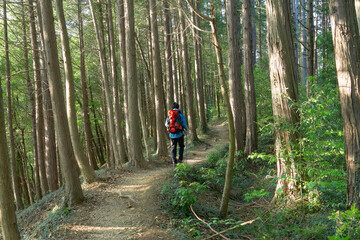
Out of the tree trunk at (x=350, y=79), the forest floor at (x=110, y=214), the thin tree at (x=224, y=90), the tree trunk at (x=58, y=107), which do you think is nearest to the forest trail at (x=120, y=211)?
the forest floor at (x=110, y=214)

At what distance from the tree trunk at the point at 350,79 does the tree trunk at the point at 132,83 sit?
6.80m

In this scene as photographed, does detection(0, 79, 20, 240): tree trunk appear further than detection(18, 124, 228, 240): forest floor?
No

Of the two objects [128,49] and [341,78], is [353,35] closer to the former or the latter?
[341,78]

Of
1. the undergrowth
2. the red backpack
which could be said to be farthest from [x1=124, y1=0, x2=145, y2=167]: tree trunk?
the undergrowth

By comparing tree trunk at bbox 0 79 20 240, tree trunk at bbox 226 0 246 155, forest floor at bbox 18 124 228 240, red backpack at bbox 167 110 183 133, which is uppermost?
tree trunk at bbox 226 0 246 155

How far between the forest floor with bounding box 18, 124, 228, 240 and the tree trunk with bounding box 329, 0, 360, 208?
11.1 ft

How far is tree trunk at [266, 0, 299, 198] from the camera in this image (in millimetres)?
5473

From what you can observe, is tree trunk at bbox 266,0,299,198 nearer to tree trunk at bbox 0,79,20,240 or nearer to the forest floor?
the forest floor

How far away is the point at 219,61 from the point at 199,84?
12993 millimetres

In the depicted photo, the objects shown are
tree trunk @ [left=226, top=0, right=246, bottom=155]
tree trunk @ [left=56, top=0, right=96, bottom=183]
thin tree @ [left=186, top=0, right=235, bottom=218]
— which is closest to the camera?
thin tree @ [left=186, top=0, right=235, bottom=218]

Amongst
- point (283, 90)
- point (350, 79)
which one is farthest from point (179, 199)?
point (350, 79)

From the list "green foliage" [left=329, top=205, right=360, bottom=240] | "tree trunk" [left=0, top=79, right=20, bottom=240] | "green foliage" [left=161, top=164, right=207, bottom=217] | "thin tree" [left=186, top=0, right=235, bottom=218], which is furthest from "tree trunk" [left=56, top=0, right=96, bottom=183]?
"green foliage" [left=329, top=205, right=360, bottom=240]

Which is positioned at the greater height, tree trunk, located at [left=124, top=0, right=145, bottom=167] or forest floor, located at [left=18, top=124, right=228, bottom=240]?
tree trunk, located at [left=124, top=0, right=145, bottom=167]

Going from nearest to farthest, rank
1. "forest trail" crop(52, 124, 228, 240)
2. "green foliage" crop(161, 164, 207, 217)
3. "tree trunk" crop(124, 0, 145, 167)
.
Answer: "forest trail" crop(52, 124, 228, 240) < "green foliage" crop(161, 164, 207, 217) < "tree trunk" crop(124, 0, 145, 167)
